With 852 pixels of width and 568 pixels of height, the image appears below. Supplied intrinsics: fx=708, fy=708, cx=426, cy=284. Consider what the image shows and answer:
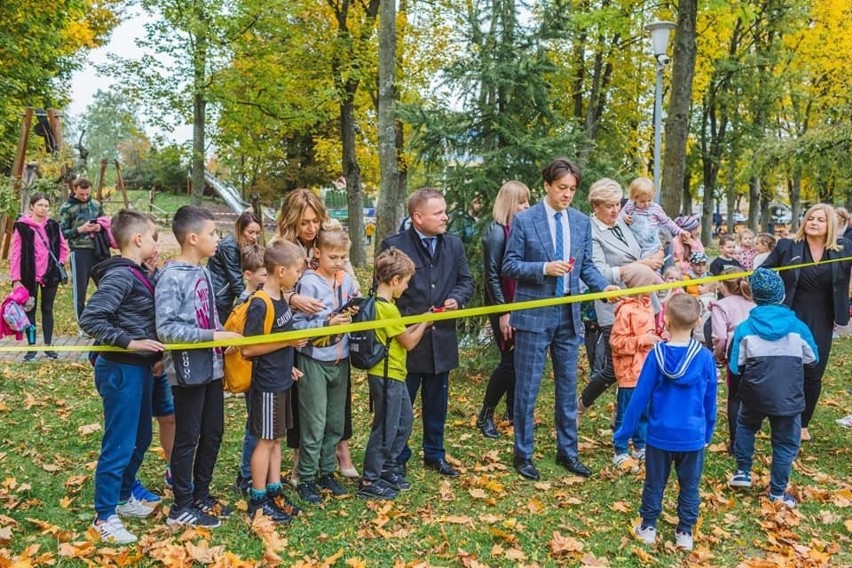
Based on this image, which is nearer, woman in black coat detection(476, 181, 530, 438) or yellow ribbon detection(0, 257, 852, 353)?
yellow ribbon detection(0, 257, 852, 353)

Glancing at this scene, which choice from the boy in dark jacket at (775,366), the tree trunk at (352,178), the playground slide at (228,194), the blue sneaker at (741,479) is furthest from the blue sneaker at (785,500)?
the playground slide at (228,194)

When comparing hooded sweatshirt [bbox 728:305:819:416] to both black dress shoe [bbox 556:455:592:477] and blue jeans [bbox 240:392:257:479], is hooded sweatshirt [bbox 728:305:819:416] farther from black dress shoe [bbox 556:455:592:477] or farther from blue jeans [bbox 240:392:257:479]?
blue jeans [bbox 240:392:257:479]

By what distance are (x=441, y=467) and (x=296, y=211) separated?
2207mm

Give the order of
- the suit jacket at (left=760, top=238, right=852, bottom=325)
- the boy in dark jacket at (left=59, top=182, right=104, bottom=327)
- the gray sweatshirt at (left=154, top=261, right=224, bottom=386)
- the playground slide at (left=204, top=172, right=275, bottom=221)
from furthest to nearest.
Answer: the playground slide at (left=204, top=172, right=275, bottom=221) < the boy in dark jacket at (left=59, top=182, right=104, bottom=327) < the suit jacket at (left=760, top=238, right=852, bottom=325) < the gray sweatshirt at (left=154, top=261, right=224, bottom=386)

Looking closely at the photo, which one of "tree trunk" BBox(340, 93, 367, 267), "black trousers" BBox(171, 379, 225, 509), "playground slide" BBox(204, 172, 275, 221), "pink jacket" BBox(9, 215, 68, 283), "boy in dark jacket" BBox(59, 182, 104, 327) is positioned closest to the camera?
"black trousers" BBox(171, 379, 225, 509)

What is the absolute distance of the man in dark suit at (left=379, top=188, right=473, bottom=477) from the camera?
508 centimetres

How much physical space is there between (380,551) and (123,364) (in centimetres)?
186

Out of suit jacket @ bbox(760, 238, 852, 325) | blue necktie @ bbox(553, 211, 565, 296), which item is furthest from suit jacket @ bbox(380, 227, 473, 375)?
suit jacket @ bbox(760, 238, 852, 325)

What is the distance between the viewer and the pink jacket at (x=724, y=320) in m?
5.76

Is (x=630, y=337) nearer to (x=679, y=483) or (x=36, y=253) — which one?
(x=679, y=483)

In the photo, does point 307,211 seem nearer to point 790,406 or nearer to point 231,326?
point 231,326

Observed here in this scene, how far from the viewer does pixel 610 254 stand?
5.94 m

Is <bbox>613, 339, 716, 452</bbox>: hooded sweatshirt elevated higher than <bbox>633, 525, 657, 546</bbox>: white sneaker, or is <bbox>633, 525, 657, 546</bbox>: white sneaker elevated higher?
<bbox>613, 339, 716, 452</bbox>: hooded sweatshirt

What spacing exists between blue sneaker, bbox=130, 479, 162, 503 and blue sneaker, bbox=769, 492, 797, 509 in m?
4.27
